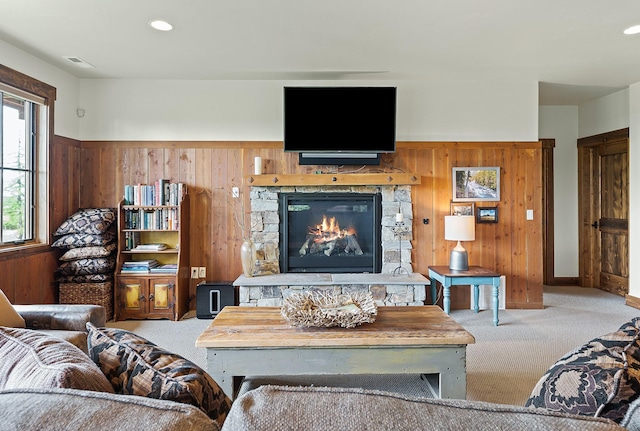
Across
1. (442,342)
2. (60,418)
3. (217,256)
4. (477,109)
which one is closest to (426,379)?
(442,342)

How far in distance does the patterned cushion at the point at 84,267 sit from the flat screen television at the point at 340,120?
2234 mm

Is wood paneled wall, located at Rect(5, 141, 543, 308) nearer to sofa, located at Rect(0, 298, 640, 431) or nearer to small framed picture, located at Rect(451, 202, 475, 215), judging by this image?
small framed picture, located at Rect(451, 202, 475, 215)

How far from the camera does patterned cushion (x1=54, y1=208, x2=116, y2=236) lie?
4.16 metres

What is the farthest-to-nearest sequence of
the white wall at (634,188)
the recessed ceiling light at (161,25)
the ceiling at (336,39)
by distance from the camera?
the white wall at (634,188), the recessed ceiling light at (161,25), the ceiling at (336,39)

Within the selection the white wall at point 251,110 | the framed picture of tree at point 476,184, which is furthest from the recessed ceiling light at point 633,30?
the framed picture of tree at point 476,184

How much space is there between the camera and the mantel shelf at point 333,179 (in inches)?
175

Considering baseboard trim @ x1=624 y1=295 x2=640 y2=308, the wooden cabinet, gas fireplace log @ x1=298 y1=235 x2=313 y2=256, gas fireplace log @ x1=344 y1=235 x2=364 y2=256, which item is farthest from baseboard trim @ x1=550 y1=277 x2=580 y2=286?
the wooden cabinet

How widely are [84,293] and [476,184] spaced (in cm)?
436

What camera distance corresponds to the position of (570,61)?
4.04m

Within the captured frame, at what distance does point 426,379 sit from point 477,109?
3.21m

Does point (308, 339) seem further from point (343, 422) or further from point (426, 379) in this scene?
point (343, 422)

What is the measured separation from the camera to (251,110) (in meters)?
A: 4.64

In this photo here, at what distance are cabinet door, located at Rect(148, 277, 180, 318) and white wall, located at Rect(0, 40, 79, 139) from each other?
187cm

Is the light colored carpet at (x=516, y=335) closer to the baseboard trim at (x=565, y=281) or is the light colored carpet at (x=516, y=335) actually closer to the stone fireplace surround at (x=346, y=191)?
the baseboard trim at (x=565, y=281)
